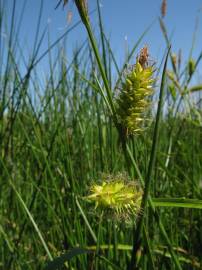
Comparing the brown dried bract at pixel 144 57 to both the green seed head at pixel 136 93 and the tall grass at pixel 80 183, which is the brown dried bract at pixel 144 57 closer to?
the green seed head at pixel 136 93

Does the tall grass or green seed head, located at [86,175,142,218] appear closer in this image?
green seed head, located at [86,175,142,218]

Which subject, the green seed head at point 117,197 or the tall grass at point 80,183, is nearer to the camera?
the green seed head at point 117,197

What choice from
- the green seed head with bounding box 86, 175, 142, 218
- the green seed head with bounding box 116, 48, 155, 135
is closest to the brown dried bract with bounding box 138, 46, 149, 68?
the green seed head with bounding box 116, 48, 155, 135

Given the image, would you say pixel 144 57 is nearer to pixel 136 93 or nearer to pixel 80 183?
pixel 136 93

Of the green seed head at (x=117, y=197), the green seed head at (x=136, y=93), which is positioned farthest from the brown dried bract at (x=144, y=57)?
the green seed head at (x=117, y=197)

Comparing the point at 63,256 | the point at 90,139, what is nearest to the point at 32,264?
the point at 90,139

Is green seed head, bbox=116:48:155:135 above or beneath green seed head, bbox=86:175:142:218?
above

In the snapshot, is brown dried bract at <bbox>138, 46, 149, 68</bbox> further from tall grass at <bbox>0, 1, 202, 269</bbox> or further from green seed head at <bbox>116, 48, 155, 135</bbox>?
tall grass at <bbox>0, 1, 202, 269</bbox>
